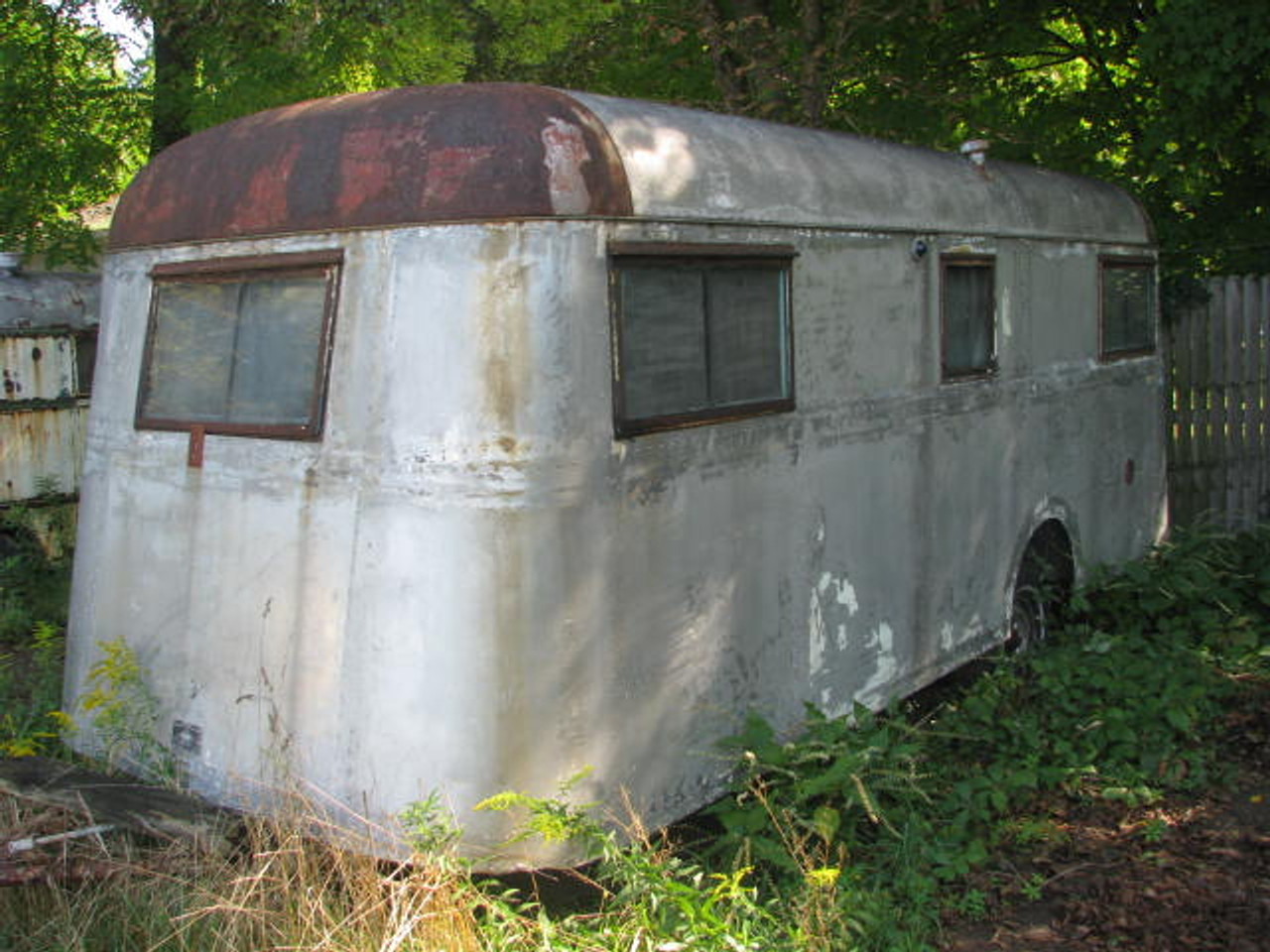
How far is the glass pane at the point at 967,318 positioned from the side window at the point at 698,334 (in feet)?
4.37

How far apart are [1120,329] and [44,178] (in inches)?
314

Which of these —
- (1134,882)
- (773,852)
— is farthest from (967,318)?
(773,852)

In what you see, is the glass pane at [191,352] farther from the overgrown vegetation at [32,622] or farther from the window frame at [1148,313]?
the window frame at [1148,313]

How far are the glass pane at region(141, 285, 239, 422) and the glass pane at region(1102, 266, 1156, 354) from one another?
4.95m

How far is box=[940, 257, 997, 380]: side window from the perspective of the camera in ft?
18.0

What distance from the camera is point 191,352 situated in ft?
13.6

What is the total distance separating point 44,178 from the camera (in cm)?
991

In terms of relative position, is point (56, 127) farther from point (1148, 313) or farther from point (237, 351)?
point (1148, 313)

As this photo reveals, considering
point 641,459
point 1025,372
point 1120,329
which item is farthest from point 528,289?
point 1120,329

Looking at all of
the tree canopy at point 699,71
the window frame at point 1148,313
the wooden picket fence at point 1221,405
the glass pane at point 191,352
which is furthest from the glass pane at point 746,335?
the wooden picket fence at point 1221,405

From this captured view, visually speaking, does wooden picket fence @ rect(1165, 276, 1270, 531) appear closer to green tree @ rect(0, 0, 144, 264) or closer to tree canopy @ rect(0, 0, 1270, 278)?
tree canopy @ rect(0, 0, 1270, 278)

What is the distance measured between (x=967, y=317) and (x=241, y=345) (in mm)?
3229

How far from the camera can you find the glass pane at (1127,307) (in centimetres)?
713

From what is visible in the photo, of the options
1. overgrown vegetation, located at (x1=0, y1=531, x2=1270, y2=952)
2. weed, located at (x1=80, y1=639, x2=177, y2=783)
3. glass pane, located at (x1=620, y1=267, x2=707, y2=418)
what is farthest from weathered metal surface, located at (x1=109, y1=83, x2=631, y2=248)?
overgrown vegetation, located at (x1=0, y1=531, x2=1270, y2=952)
